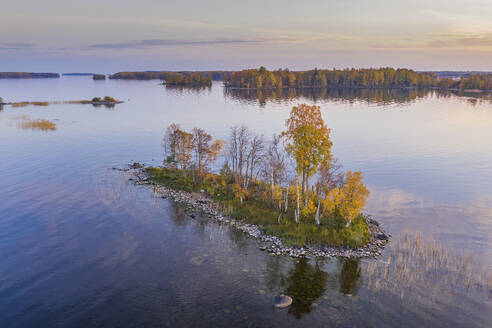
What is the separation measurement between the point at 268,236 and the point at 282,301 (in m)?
13.0

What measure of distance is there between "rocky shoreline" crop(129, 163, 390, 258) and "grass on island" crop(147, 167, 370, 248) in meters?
0.82

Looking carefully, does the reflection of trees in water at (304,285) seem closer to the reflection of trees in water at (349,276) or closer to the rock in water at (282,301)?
the rock in water at (282,301)

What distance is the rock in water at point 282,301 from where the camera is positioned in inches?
1187

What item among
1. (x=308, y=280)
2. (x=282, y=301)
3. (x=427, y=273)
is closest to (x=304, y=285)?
(x=308, y=280)

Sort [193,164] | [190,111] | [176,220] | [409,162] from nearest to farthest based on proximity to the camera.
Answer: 1. [176,220]
2. [193,164]
3. [409,162]
4. [190,111]

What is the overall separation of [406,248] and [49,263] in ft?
146

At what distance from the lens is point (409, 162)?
77000 mm

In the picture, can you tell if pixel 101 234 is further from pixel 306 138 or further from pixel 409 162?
pixel 409 162

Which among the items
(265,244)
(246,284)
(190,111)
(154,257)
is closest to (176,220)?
(154,257)

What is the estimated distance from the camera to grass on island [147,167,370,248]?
40812mm

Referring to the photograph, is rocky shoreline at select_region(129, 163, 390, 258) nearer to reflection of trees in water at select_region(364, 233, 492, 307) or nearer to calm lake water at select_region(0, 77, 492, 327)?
calm lake water at select_region(0, 77, 492, 327)

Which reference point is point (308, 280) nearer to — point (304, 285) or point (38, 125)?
point (304, 285)

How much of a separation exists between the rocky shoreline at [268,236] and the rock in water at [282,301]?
8.36 m

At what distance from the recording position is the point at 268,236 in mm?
42906
